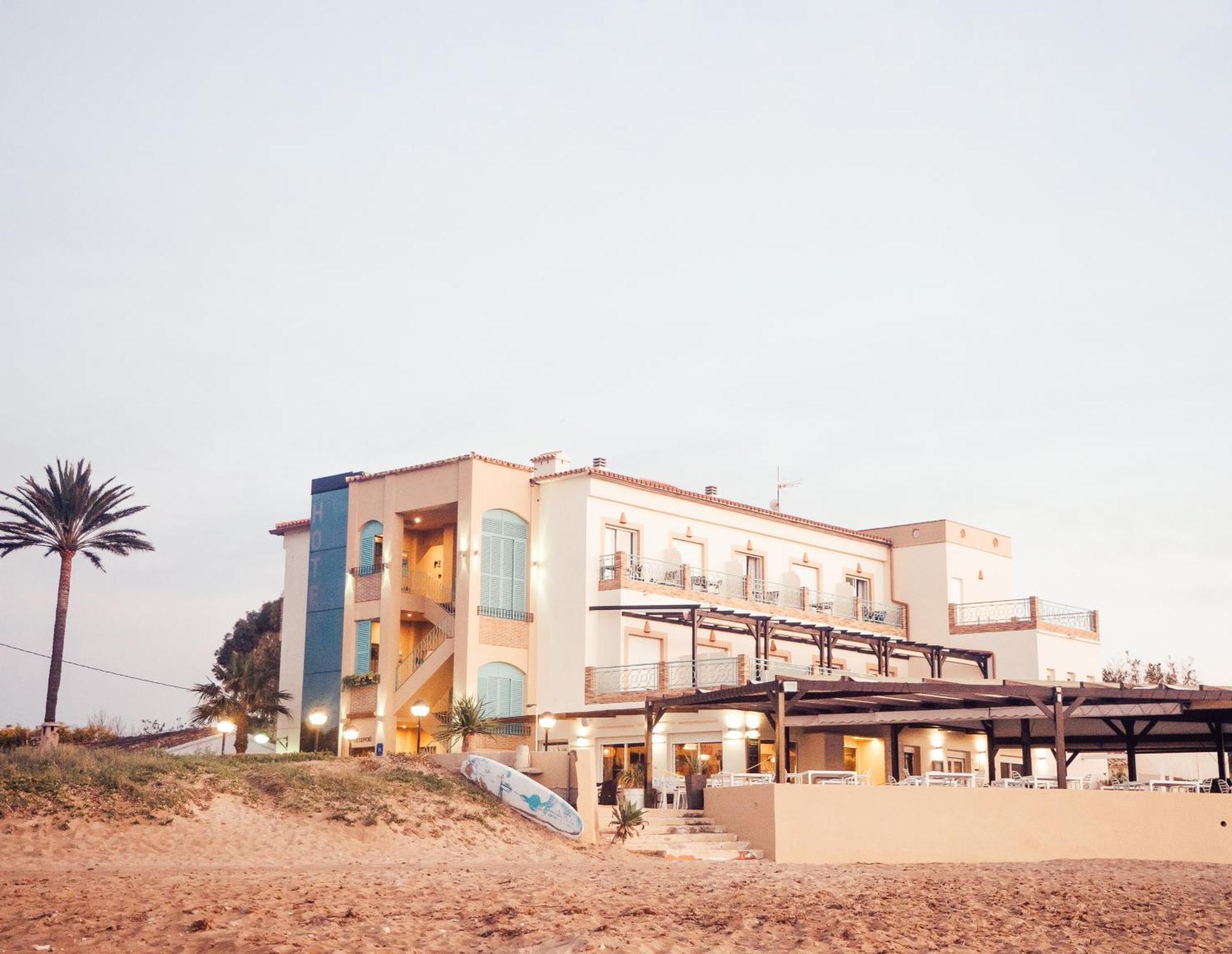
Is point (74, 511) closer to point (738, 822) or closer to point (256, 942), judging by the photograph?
point (738, 822)

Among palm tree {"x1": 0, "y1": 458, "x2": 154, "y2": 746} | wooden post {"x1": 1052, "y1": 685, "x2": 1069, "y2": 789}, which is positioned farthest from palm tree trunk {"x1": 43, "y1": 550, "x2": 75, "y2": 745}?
wooden post {"x1": 1052, "y1": 685, "x2": 1069, "y2": 789}

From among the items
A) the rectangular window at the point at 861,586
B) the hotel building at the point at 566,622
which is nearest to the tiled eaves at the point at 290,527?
the hotel building at the point at 566,622

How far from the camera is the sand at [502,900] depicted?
11.7 metres

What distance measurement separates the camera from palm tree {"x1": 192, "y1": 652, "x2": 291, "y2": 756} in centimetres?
3684

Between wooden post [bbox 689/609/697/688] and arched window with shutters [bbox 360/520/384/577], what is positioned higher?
arched window with shutters [bbox 360/520/384/577]

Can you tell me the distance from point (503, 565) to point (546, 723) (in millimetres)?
5172

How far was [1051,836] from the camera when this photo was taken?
81.8 ft

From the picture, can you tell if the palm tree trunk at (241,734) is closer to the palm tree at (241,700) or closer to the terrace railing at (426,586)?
the palm tree at (241,700)

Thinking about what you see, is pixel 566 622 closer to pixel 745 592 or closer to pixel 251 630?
pixel 745 592

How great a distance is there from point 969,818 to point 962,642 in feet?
60.0

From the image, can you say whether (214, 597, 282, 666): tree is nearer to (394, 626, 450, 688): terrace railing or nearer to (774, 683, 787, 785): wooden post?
(394, 626, 450, 688): terrace railing

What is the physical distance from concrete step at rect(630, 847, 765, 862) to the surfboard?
1219 mm

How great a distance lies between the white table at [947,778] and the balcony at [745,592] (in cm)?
946

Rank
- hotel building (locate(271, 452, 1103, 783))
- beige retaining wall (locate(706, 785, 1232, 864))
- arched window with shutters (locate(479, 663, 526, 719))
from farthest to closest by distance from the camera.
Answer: arched window with shutters (locate(479, 663, 526, 719)) → hotel building (locate(271, 452, 1103, 783)) → beige retaining wall (locate(706, 785, 1232, 864))
